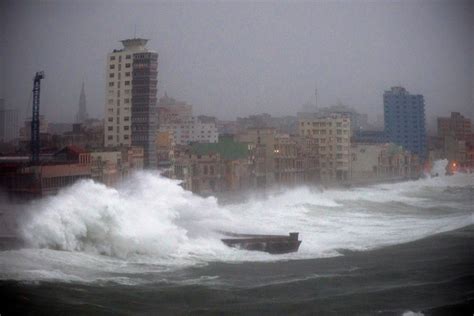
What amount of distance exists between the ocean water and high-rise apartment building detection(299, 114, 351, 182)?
265 inches

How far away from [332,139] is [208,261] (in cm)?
1171

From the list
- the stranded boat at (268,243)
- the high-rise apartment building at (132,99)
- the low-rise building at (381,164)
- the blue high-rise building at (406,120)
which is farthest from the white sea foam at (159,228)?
the low-rise building at (381,164)

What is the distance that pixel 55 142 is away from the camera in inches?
331

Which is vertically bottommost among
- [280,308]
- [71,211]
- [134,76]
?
[280,308]

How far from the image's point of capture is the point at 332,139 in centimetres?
1688

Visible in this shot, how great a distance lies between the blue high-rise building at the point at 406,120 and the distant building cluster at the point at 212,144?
34 millimetres

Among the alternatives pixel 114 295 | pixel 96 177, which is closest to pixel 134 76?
pixel 96 177

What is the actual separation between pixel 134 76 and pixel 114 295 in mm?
6747

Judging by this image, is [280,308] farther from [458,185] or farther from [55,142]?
[458,185]

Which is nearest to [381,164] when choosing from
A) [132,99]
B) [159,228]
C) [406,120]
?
[406,120]

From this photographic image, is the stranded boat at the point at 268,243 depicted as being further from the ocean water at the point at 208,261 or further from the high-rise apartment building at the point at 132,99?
the high-rise apartment building at the point at 132,99

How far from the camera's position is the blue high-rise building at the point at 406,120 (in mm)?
14547

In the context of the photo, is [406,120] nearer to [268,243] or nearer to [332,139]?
[332,139]

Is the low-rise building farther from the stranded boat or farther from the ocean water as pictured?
the stranded boat
